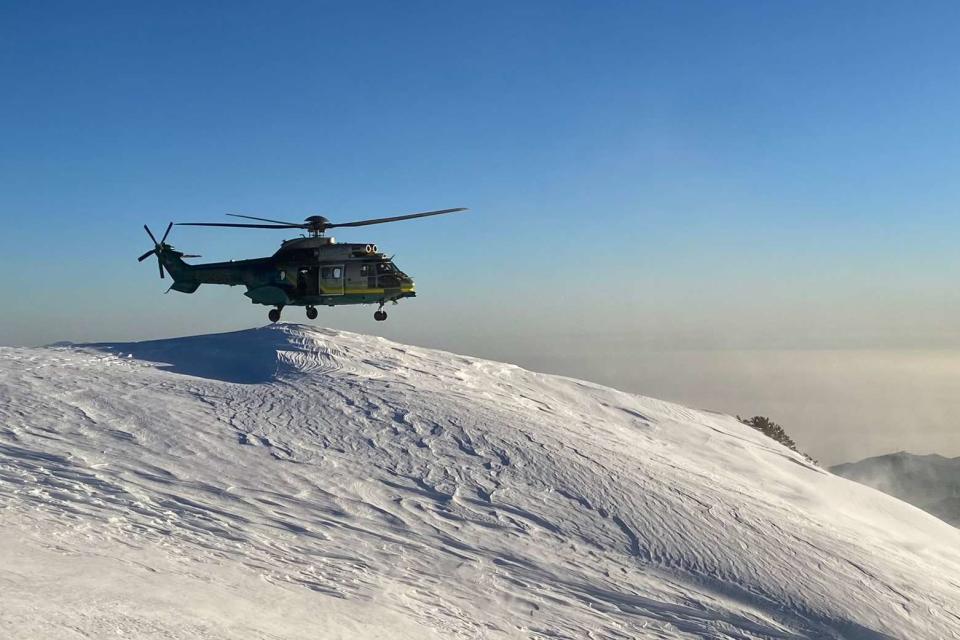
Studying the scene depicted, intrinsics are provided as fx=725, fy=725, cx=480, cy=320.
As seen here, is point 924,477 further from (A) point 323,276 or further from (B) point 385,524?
(B) point 385,524

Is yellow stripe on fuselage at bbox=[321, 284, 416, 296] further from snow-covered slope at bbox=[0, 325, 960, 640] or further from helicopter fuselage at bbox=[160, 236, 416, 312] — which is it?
snow-covered slope at bbox=[0, 325, 960, 640]

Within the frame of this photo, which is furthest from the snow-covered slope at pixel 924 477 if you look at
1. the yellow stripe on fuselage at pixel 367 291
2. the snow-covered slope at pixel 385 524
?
the snow-covered slope at pixel 385 524

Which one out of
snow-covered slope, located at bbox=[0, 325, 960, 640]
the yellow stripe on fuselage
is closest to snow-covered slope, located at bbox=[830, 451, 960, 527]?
the yellow stripe on fuselage

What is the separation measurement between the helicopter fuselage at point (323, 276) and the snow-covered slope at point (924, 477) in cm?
8730

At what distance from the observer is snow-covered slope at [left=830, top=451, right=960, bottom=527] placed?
98.2 m

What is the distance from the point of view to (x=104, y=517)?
1125 cm

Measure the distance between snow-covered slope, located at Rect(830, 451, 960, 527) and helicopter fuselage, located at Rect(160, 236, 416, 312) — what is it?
87304mm

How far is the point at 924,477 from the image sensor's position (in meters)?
119

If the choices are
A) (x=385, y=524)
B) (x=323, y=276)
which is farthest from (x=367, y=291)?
(x=385, y=524)

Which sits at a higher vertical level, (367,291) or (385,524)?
(367,291)

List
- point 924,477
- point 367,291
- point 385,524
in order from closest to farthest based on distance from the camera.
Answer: point 385,524
point 367,291
point 924,477

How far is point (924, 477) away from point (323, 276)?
124m

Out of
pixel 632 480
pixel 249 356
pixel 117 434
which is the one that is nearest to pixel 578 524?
pixel 632 480

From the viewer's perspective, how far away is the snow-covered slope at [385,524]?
30.8ft
